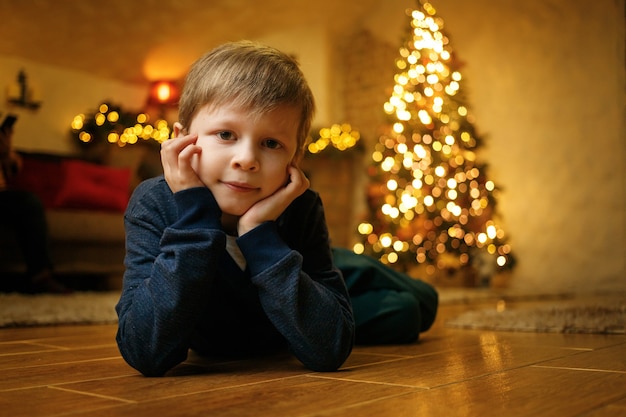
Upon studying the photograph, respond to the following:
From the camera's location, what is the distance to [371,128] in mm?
5660

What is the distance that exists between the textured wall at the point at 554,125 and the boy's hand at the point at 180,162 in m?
3.66

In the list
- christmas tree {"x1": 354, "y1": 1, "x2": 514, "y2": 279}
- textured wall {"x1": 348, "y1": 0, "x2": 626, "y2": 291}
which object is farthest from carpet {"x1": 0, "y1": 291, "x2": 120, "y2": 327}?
textured wall {"x1": 348, "y1": 0, "x2": 626, "y2": 291}

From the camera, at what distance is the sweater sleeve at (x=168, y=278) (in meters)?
0.92

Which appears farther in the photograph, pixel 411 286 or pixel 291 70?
pixel 411 286

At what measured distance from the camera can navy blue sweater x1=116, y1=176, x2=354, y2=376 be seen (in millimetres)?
934

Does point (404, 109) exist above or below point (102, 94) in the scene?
below

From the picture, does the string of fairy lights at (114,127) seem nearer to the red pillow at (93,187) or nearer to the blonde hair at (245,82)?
the red pillow at (93,187)

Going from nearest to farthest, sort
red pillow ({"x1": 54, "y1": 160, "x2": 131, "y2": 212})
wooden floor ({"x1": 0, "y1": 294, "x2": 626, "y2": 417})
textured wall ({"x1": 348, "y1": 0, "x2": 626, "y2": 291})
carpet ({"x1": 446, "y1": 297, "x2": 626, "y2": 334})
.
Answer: wooden floor ({"x1": 0, "y1": 294, "x2": 626, "y2": 417}) → carpet ({"x1": 446, "y1": 297, "x2": 626, "y2": 334}) → red pillow ({"x1": 54, "y1": 160, "x2": 131, "y2": 212}) → textured wall ({"x1": 348, "y1": 0, "x2": 626, "y2": 291})

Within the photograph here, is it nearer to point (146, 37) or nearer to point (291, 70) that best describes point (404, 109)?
point (146, 37)

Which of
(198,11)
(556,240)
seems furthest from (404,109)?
(198,11)

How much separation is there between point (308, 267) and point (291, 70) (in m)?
0.33

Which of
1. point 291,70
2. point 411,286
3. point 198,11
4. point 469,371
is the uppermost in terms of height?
point 198,11

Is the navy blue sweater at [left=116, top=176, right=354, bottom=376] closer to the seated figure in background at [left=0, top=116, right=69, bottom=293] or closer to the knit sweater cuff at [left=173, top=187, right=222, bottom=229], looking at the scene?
the knit sweater cuff at [left=173, top=187, right=222, bottom=229]

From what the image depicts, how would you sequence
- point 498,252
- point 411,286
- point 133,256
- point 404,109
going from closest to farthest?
1. point 133,256
2. point 411,286
3. point 404,109
4. point 498,252
